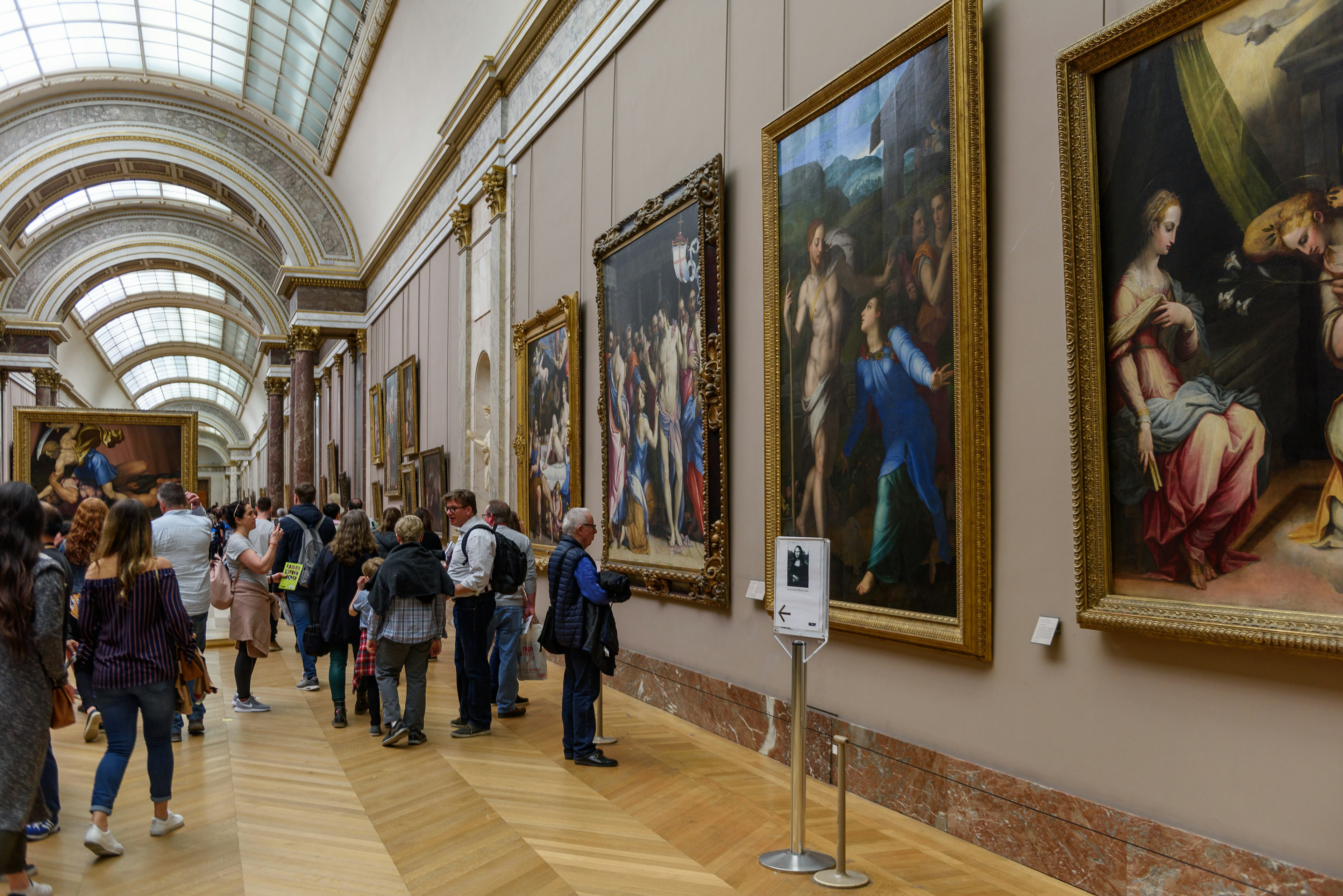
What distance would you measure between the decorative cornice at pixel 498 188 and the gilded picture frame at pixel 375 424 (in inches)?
392

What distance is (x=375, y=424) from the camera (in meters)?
23.7

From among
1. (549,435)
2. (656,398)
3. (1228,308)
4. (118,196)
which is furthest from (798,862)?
(118,196)

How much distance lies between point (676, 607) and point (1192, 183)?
5.70 metres

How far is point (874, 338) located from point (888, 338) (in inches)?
5.0

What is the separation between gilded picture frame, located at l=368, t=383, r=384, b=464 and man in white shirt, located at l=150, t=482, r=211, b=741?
15062mm

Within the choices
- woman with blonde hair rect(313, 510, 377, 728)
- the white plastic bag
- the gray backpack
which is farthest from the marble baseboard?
the gray backpack

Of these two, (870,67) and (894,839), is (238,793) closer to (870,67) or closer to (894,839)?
(894,839)

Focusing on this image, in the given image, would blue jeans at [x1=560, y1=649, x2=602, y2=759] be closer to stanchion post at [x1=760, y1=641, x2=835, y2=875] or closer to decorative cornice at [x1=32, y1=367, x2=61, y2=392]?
stanchion post at [x1=760, y1=641, x2=835, y2=875]

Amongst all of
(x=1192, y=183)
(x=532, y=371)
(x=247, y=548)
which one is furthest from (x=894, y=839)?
(x=532, y=371)

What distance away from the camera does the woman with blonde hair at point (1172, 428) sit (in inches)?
155

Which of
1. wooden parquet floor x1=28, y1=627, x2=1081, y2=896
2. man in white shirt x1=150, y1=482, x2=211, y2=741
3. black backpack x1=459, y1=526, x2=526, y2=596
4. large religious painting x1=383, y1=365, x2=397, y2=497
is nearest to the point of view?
wooden parquet floor x1=28, y1=627, x2=1081, y2=896

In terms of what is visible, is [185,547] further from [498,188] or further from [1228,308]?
[498,188]

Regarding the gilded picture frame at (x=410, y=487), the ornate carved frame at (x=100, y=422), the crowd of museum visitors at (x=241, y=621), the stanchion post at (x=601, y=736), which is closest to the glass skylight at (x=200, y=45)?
the ornate carved frame at (x=100, y=422)

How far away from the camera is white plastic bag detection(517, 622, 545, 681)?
8.55 meters
